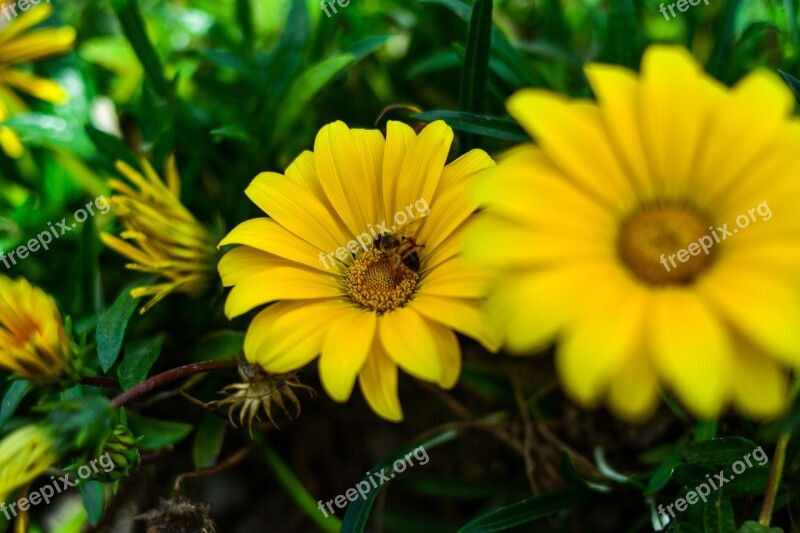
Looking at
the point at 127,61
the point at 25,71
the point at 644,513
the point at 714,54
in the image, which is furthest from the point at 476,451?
the point at 25,71

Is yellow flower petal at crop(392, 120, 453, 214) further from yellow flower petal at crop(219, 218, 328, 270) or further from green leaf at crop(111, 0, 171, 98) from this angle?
green leaf at crop(111, 0, 171, 98)

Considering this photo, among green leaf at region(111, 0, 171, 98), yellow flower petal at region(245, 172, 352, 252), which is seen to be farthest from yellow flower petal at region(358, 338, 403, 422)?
green leaf at region(111, 0, 171, 98)

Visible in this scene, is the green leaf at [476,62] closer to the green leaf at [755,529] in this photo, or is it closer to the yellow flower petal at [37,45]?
the green leaf at [755,529]

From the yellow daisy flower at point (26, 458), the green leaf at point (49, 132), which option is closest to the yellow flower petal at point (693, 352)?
the yellow daisy flower at point (26, 458)

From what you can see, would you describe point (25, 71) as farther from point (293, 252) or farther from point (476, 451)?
point (476, 451)

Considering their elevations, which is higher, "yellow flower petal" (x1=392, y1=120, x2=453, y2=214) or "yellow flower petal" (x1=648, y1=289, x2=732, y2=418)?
"yellow flower petal" (x1=392, y1=120, x2=453, y2=214)

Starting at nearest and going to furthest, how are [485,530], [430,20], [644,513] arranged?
[485,530] < [644,513] < [430,20]

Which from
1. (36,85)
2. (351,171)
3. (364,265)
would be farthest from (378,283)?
(36,85)
